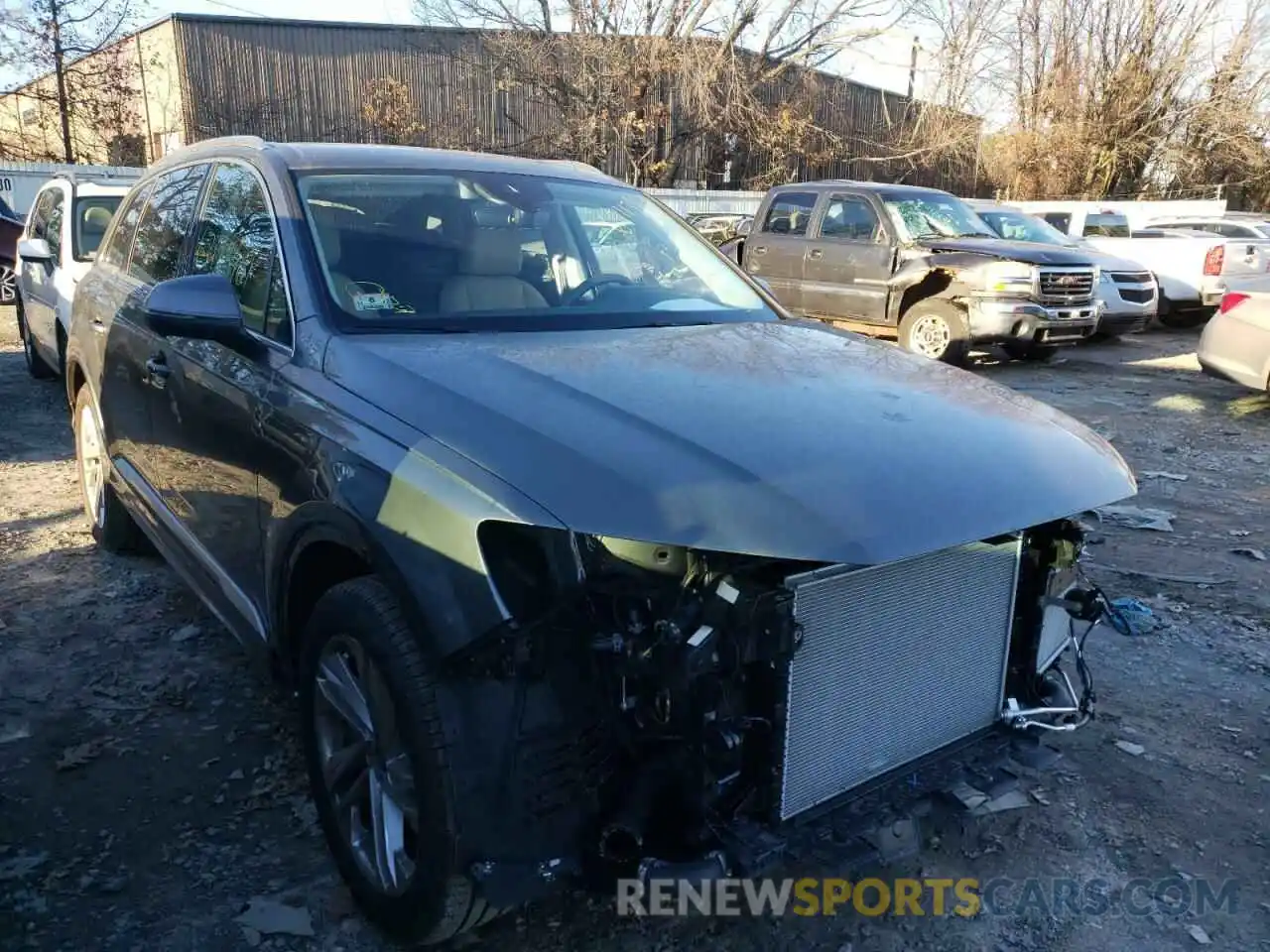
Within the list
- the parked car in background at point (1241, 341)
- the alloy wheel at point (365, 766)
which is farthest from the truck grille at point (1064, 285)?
the alloy wheel at point (365, 766)

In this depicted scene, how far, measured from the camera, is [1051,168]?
29.4 metres

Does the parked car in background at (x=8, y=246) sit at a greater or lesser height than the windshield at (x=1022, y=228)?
lesser

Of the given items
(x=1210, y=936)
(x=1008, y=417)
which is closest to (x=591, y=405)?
(x=1008, y=417)

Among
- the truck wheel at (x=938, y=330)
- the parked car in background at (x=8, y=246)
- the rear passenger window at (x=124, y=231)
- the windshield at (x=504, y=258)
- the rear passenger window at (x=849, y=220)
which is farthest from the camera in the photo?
the parked car in background at (x=8, y=246)

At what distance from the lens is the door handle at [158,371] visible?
3.50 meters

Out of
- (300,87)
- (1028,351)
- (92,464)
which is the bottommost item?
(1028,351)

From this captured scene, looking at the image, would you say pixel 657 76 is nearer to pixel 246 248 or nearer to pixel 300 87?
pixel 300 87

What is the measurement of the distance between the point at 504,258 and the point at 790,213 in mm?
9268

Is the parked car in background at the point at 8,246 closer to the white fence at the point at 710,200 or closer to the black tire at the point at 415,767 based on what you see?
the white fence at the point at 710,200

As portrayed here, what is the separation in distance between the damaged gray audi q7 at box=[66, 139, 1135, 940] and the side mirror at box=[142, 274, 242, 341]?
0.04ft

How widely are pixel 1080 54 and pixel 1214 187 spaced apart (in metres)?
5.61

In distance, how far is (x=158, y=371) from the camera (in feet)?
11.7

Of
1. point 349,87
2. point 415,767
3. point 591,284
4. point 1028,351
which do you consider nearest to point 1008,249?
point 1028,351

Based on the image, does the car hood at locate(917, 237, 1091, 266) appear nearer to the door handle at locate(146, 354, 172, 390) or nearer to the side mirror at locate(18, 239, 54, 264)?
the side mirror at locate(18, 239, 54, 264)
